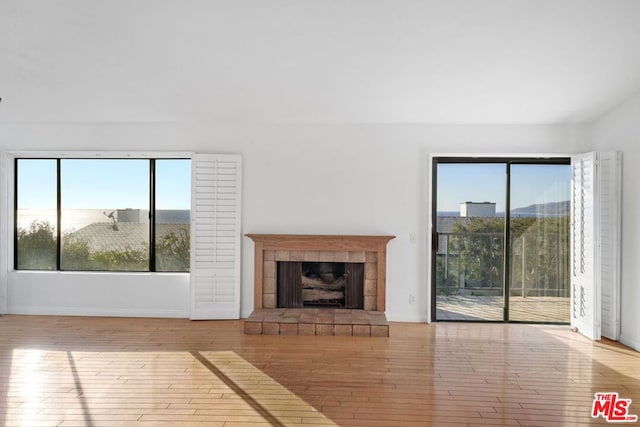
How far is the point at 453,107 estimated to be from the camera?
480cm

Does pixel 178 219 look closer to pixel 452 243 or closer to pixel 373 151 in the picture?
pixel 373 151

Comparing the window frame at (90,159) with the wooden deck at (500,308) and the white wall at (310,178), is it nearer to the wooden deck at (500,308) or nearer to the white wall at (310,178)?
the white wall at (310,178)

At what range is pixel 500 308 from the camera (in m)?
5.36

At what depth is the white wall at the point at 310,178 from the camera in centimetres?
530

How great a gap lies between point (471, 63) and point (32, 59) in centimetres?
416

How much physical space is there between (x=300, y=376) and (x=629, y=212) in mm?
3872

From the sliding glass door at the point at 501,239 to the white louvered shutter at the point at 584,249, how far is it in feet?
0.83

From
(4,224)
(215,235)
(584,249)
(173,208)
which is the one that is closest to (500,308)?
(584,249)

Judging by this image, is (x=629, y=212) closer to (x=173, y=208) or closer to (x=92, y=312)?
(x=173, y=208)

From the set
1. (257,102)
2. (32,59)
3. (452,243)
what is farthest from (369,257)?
(32,59)

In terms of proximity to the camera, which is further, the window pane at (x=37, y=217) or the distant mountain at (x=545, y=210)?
the window pane at (x=37, y=217)

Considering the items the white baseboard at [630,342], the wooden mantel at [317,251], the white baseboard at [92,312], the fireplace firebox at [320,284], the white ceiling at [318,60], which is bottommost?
the white baseboard at [630,342]

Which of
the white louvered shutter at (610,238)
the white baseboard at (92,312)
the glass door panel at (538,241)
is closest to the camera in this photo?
the white louvered shutter at (610,238)

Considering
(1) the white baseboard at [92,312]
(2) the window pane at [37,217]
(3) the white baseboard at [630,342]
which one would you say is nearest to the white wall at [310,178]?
(1) the white baseboard at [92,312]
